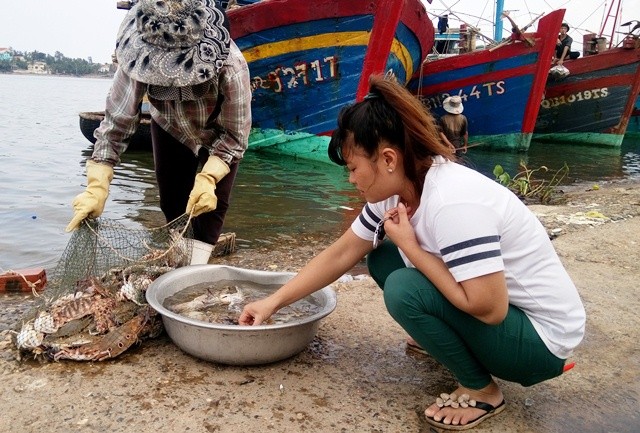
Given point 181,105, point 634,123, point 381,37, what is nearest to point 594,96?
point 634,123

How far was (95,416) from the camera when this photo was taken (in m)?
1.98

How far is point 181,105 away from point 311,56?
296 inches

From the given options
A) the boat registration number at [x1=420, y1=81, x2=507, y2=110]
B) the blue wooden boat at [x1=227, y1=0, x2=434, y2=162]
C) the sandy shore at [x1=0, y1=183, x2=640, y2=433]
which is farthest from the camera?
the boat registration number at [x1=420, y1=81, x2=507, y2=110]

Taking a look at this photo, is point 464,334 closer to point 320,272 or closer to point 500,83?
point 320,272

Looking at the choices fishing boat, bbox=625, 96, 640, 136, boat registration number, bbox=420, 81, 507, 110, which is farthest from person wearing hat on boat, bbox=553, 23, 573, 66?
fishing boat, bbox=625, 96, 640, 136

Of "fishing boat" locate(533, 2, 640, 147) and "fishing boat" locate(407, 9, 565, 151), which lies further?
"fishing boat" locate(533, 2, 640, 147)

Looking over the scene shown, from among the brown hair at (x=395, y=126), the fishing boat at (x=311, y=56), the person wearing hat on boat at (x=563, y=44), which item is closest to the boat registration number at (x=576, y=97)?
the person wearing hat on boat at (x=563, y=44)

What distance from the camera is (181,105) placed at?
9.79ft

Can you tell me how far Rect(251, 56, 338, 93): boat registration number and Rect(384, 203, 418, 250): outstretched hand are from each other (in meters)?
8.67

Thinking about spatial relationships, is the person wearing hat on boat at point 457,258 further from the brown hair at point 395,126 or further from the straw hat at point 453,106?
the straw hat at point 453,106

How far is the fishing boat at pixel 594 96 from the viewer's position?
1483 centimetres

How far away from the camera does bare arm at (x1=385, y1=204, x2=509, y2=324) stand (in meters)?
1.66

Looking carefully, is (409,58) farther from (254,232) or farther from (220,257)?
(220,257)

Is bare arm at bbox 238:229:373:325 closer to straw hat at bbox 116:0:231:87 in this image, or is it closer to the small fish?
the small fish
